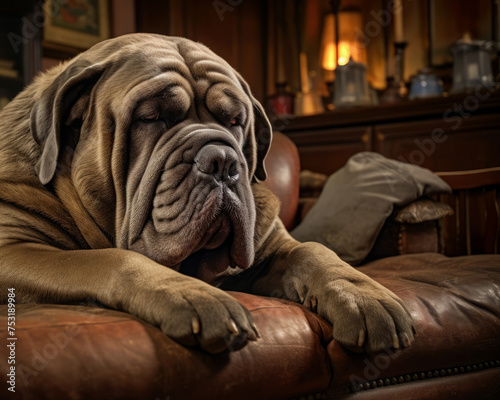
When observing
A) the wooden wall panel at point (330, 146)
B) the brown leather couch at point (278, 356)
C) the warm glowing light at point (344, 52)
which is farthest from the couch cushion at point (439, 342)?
the warm glowing light at point (344, 52)

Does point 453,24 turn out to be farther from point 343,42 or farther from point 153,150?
point 153,150

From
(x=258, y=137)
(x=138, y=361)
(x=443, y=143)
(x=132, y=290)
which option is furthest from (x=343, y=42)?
(x=138, y=361)

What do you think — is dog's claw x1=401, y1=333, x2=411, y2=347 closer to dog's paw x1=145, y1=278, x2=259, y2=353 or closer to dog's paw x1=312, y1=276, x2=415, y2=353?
dog's paw x1=312, y1=276, x2=415, y2=353

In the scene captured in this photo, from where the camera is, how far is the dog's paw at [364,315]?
3.22ft

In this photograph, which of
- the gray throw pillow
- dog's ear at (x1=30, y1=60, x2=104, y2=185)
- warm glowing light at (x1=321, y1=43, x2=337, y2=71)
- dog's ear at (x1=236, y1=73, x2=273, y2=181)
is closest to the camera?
dog's ear at (x1=30, y1=60, x2=104, y2=185)

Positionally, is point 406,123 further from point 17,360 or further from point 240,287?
point 17,360

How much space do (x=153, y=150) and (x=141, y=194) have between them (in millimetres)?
99

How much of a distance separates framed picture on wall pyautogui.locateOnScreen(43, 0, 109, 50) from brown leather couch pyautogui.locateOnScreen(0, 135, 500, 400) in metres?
2.69

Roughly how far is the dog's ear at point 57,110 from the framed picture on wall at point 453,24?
10.1 ft

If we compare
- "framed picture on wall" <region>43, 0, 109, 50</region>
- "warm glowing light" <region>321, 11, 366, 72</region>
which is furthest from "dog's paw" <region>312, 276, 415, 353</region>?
"warm glowing light" <region>321, 11, 366, 72</region>

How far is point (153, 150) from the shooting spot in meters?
1.12

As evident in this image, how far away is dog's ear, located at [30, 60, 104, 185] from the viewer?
112 cm

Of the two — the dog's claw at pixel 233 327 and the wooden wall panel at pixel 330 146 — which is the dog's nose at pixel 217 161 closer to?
the dog's claw at pixel 233 327

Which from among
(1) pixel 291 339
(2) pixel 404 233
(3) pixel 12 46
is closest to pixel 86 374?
(1) pixel 291 339
